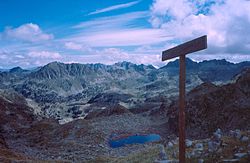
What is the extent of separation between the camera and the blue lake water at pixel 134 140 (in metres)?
43.1

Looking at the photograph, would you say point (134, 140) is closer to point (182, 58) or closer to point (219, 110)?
point (219, 110)

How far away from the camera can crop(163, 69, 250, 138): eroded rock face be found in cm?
4031

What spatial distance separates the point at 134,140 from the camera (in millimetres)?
45906

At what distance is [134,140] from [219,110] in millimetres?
12206

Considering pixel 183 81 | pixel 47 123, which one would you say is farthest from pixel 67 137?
pixel 183 81

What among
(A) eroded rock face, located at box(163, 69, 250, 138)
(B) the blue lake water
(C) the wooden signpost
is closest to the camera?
(C) the wooden signpost

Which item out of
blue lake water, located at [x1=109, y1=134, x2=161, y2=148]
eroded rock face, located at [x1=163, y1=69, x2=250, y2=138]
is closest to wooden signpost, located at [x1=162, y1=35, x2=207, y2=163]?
eroded rock face, located at [x1=163, y1=69, x2=250, y2=138]

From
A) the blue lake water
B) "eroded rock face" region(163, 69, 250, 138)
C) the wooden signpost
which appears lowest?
the blue lake water

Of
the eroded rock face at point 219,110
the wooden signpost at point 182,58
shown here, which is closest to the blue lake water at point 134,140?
the eroded rock face at point 219,110

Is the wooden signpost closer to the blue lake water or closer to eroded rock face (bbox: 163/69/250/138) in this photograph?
eroded rock face (bbox: 163/69/250/138)

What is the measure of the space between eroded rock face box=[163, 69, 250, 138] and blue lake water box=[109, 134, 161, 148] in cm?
340

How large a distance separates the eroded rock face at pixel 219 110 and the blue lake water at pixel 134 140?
3.40m

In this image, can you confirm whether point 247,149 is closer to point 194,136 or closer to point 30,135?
point 194,136

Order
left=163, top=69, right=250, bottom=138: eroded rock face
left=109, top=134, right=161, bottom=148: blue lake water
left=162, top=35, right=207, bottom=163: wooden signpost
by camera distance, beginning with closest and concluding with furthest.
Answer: left=162, top=35, right=207, bottom=163: wooden signpost → left=163, top=69, right=250, bottom=138: eroded rock face → left=109, top=134, right=161, bottom=148: blue lake water
